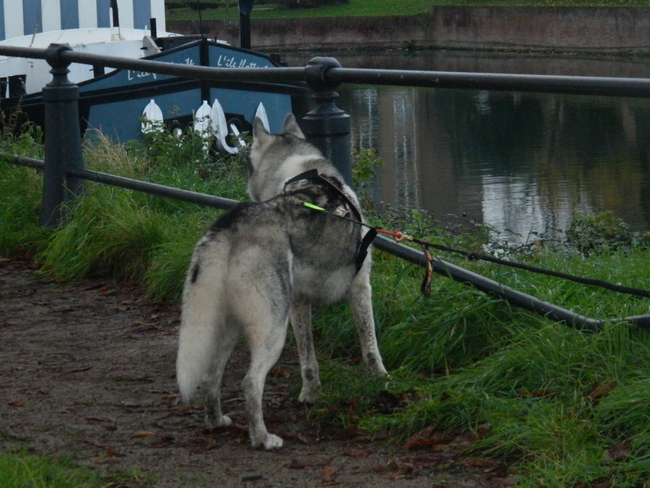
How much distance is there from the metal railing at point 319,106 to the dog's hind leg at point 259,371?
933mm

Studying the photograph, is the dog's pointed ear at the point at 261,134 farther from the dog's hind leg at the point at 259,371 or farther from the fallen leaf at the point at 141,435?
the fallen leaf at the point at 141,435

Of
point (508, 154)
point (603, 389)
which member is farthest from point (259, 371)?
point (508, 154)

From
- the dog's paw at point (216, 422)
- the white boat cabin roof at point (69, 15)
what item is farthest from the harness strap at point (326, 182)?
the white boat cabin roof at point (69, 15)

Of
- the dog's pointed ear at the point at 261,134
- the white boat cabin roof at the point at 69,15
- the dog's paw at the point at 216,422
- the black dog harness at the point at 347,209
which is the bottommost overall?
the dog's paw at the point at 216,422

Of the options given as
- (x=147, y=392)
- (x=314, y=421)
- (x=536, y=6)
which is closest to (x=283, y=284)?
(x=314, y=421)

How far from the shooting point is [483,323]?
4191 mm

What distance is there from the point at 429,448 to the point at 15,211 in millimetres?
4181

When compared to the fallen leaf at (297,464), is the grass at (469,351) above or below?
above

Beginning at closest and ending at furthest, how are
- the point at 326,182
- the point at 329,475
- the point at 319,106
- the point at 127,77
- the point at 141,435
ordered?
the point at 329,475
the point at 141,435
the point at 326,182
the point at 319,106
the point at 127,77

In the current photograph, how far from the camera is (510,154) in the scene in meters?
16.5

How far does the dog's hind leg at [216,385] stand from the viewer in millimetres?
3697

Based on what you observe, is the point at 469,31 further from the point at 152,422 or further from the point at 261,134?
the point at 152,422

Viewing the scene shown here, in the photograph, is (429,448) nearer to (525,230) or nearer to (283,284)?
(283,284)

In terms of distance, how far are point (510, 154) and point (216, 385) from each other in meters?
13.3
